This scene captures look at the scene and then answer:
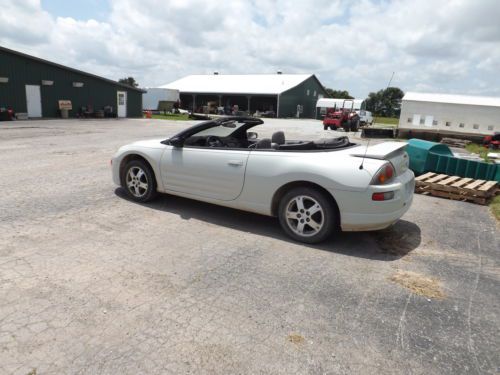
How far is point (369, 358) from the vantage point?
2447mm

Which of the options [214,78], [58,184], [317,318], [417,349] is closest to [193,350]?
[317,318]

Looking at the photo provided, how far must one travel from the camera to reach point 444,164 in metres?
8.69

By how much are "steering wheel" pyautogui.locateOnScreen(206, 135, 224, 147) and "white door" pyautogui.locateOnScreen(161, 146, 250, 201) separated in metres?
0.28

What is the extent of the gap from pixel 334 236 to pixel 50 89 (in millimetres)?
28030

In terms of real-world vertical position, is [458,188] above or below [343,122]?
below

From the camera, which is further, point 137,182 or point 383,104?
point 383,104

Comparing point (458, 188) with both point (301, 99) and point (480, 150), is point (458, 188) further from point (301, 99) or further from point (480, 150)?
point (301, 99)

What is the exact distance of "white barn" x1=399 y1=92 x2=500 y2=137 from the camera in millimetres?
22234

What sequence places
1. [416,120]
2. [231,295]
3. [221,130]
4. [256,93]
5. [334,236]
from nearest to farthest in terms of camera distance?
[231,295], [334,236], [221,130], [416,120], [256,93]

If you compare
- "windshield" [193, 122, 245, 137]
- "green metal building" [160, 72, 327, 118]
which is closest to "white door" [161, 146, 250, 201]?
"windshield" [193, 122, 245, 137]

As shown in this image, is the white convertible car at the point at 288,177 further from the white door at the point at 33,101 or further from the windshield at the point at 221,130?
the white door at the point at 33,101

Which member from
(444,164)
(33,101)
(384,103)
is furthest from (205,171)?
(384,103)

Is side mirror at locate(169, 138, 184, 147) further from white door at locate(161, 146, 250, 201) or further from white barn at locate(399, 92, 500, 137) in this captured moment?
white barn at locate(399, 92, 500, 137)

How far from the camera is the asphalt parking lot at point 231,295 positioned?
7.88 ft
